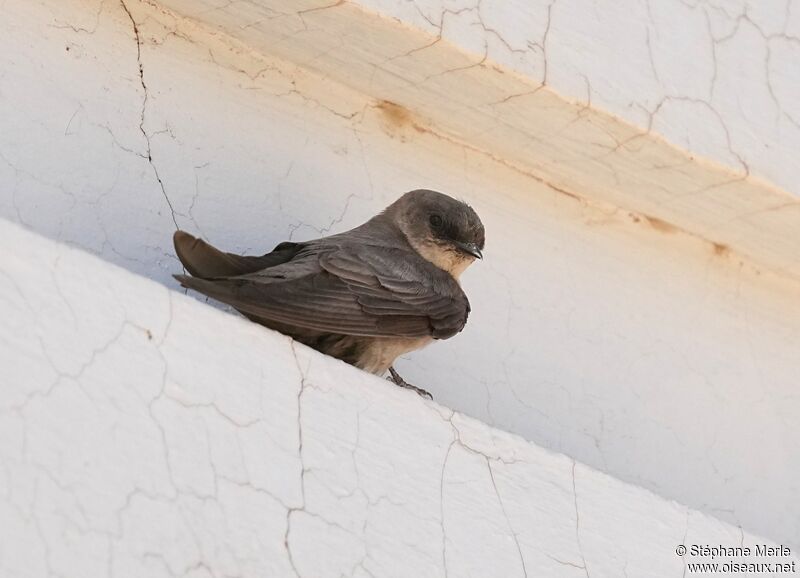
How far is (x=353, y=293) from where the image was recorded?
9.75 feet

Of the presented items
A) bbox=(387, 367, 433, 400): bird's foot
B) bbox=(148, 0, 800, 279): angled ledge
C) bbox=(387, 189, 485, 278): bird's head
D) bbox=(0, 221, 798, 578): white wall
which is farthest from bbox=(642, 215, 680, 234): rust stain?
bbox=(0, 221, 798, 578): white wall

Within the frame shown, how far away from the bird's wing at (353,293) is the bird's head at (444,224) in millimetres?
176

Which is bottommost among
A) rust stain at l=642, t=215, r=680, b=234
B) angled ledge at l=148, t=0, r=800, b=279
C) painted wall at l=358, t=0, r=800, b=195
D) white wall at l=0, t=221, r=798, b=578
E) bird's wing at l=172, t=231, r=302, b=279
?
white wall at l=0, t=221, r=798, b=578

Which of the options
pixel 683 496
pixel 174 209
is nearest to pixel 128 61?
pixel 174 209

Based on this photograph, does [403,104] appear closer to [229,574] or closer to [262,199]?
[262,199]

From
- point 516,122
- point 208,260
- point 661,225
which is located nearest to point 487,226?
point 516,122

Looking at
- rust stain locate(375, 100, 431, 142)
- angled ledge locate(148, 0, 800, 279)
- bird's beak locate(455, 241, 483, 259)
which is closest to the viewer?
angled ledge locate(148, 0, 800, 279)

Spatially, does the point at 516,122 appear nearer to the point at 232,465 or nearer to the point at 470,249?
the point at 470,249

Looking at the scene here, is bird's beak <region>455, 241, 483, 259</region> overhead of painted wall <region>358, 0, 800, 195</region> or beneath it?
beneath

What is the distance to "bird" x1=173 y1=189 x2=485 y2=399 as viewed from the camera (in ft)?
9.07

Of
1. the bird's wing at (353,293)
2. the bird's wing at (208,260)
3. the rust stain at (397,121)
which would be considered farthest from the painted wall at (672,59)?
the bird's wing at (208,260)

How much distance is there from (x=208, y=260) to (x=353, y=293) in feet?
1.21

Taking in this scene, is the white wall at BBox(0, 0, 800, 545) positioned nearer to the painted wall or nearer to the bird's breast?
the bird's breast

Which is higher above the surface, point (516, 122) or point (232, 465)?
point (516, 122)
